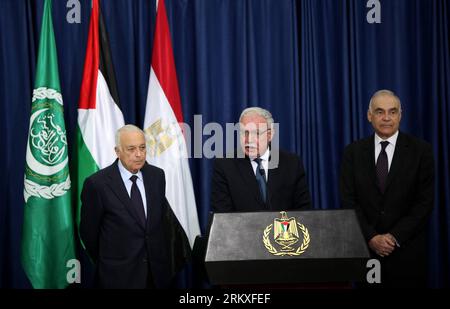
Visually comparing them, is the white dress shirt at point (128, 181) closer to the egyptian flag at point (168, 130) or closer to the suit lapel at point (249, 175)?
the suit lapel at point (249, 175)

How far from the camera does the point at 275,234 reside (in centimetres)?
234

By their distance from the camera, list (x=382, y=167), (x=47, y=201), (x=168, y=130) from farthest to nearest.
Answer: (x=168, y=130)
(x=47, y=201)
(x=382, y=167)

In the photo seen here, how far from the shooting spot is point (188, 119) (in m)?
4.88

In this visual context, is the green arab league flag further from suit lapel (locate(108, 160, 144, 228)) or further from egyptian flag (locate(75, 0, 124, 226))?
suit lapel (locate(108, 160, 144, 228))

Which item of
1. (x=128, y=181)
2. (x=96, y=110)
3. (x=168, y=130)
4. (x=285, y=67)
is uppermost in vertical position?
(x=285, y=67)

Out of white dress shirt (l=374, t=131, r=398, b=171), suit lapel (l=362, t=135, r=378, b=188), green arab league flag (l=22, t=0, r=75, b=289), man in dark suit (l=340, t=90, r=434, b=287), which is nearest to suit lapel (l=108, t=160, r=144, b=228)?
green arab league flag (l=22, t=0, r=75, b=289)

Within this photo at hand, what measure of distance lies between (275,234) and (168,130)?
7.68 feet

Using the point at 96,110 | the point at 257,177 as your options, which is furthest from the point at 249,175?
the point at 96,110

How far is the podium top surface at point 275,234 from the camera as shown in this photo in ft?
7.52

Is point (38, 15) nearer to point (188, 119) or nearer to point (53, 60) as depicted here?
point (53, 60)

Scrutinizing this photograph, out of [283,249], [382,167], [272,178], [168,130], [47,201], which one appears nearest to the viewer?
[283,249]

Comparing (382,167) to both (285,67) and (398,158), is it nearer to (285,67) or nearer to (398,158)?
(398,158)

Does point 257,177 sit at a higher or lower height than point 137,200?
higher

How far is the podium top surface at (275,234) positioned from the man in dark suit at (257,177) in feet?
2.62
